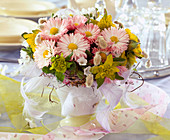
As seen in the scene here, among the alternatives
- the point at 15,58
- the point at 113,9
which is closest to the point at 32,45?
the point at 15,58

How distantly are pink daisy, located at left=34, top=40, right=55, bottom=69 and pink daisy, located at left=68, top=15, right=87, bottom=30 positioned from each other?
Result: 2.5 inches

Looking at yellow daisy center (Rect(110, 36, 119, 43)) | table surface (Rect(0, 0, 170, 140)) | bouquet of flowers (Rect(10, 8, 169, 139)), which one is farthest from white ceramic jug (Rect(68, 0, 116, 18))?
yellow daisy center (Rect(110, 36, 119, 43))

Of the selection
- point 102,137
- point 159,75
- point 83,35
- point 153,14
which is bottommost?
point 102,137

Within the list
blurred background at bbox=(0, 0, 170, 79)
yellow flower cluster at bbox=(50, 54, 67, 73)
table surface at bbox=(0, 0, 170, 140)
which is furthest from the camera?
blurred background at bbox=(0, 0, 170, 79)

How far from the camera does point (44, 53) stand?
0.53 metres

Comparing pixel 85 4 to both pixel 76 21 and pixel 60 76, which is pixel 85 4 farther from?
pixel 60 76

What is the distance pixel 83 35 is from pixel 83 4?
569 millimetres

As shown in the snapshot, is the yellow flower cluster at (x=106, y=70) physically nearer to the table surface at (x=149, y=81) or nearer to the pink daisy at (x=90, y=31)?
the pink daisy at (x=90, y=31)

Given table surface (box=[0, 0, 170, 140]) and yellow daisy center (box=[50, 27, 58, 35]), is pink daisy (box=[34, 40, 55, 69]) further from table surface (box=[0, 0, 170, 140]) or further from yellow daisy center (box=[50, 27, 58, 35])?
table surface (box=[0, 0, 170, 140])

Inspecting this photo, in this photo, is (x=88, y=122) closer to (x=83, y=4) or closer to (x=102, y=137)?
(x=102, y=137)

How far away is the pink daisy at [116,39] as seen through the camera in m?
0.54

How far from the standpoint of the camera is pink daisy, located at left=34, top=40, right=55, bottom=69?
52cm

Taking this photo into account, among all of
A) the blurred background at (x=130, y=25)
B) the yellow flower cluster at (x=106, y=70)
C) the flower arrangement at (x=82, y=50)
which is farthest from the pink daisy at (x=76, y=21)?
the blurred background at (x=130, y=25)

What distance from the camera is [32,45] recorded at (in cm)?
57
